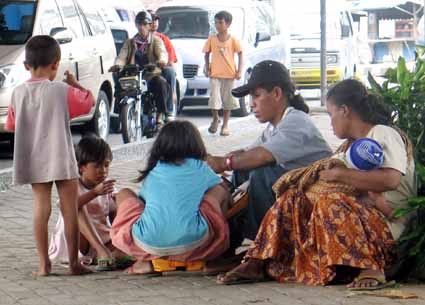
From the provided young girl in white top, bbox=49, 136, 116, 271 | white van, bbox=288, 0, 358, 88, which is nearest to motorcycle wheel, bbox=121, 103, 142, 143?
young girl in white top, bbox=49, 136, 116, 271

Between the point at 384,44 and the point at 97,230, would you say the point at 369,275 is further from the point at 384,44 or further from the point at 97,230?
the point at 384,44

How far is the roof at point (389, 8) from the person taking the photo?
43.1m

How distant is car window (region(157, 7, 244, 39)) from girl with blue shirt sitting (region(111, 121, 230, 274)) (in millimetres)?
13068

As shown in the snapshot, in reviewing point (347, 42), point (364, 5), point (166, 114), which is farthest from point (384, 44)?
point (166, 114)

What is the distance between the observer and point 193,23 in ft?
66.4

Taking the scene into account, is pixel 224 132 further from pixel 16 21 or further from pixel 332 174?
pixel 332 174

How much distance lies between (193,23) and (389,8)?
24940 millimetres

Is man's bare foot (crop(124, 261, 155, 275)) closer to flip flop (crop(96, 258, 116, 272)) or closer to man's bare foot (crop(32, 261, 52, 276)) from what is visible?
flip flop (crop(96, 258, 116, 272))

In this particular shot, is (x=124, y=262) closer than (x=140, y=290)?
No

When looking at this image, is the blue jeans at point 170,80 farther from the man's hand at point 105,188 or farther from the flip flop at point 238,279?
the flip flop at point 238,279

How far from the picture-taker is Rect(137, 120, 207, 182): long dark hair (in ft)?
22.5

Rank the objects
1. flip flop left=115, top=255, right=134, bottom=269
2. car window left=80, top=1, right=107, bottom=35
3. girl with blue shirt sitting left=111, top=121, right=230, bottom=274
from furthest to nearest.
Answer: car window left=80, top=1, right=107, bottom=35, flip flop left=115, top=255, right=134, bottom=269, girl with blue shirt sitting left=111, top=121, right=230, bottom=274

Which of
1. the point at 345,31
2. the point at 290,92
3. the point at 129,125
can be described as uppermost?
the point at 290,92

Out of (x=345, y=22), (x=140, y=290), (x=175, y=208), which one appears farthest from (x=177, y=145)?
(x=345, y=22)
